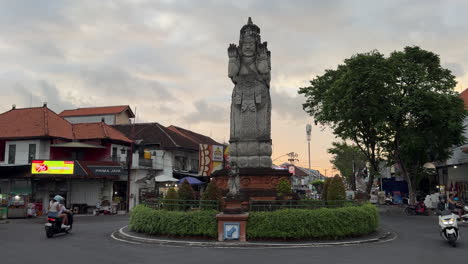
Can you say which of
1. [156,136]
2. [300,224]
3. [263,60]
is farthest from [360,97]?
[156,136]

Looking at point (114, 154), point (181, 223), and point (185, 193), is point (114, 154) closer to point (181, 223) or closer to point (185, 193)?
point (185, 193)

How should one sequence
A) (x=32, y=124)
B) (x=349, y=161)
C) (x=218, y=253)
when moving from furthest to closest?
1. (x=349, y=161)
2. (x=32, y=124)
3. (x=218, y=253)

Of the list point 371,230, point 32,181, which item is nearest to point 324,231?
point 371,230

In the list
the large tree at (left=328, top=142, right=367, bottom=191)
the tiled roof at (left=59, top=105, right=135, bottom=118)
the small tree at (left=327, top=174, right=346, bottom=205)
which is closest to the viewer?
the small tree at (left=327, top=174, right=346, bottom=205)

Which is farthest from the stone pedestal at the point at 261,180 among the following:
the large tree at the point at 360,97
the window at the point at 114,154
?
the window at the point at 114,154

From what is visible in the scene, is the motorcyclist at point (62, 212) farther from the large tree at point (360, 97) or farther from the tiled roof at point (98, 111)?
the tiled roof at point (98, 111)

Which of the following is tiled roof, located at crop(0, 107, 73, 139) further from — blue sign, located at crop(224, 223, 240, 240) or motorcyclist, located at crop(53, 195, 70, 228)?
blue sign, located at crop(224, 223, 240, 240)

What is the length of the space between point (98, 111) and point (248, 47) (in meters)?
39.1

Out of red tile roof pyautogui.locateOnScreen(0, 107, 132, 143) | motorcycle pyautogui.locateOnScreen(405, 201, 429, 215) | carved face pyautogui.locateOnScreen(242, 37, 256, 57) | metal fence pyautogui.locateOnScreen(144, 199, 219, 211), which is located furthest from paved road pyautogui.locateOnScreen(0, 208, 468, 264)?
red tile roof pyautogui.locateOnScreen(0, 107, 132, 143)

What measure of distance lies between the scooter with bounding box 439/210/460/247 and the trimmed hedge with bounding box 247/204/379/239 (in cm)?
314

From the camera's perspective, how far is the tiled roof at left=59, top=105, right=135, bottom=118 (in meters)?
52.2

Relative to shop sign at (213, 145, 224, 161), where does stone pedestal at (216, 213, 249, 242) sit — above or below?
below

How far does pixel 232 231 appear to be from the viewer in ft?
43.7

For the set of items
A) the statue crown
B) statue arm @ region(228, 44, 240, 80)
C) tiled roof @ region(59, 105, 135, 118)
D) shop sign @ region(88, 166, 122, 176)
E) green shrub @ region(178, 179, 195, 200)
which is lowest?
green shrub @ region(178, 179, 195, 200)
